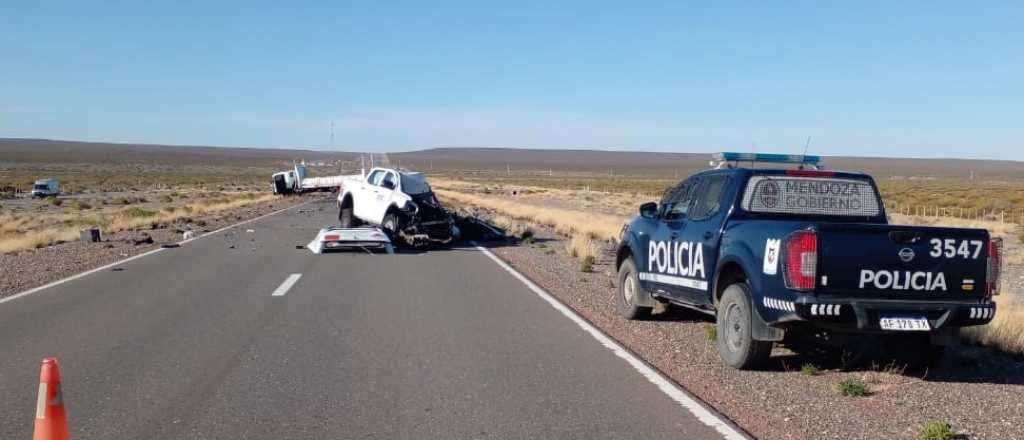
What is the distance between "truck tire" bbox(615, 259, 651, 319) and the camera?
10.6m

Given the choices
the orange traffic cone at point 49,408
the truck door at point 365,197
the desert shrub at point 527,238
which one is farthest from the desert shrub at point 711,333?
the truck door at point 365,197

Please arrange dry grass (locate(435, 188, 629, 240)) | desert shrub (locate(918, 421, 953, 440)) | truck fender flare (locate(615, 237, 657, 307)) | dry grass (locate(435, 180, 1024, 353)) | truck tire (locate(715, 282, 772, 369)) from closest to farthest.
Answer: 1. desert shrub (locate(918, 421, 953, 440))
2. truck tire (locate(715, 282, 772, 369))
3. dry grass (locate(435, 180, 1024, 353))
4. truck fender flare (locate(615, 237, 657, 307))
5. dry grass (locate(435, 188, 629, 240))

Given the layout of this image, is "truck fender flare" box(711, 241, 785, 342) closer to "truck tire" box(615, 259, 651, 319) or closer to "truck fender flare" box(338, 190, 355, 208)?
"truck tire" box(615, 259, 651, 319)

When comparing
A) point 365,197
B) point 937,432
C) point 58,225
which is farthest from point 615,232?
point 937,432

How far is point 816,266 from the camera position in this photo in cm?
703

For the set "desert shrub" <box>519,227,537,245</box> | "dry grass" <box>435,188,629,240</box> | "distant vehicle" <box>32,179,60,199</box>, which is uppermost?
"desert shrub" <box>519,227,537,245</box>

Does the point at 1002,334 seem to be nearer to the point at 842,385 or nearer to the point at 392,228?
the point at 842,385

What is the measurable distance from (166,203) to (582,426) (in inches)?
2008

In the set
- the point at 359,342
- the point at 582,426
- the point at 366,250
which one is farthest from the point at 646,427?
the point at 366,250

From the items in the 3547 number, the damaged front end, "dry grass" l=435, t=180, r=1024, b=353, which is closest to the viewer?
the 3547 number

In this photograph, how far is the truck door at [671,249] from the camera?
9.34 metres

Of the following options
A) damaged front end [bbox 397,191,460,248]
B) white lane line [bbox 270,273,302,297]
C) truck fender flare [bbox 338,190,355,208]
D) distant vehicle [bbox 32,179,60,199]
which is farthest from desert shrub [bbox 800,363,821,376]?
distant vehicle [bbox 32,179,60,199]

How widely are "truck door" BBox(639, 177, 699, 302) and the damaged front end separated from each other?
37.6ft

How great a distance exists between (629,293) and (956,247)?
168 inches
